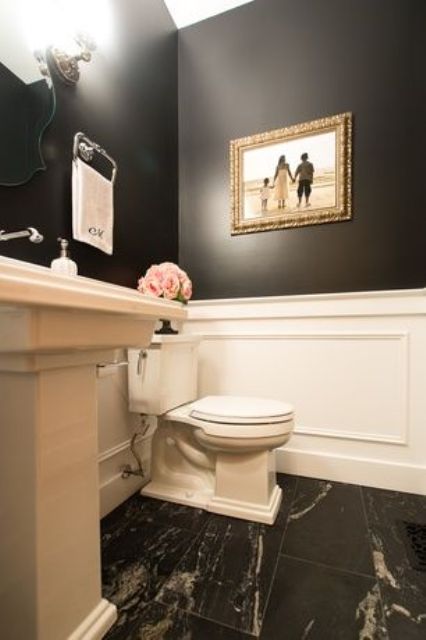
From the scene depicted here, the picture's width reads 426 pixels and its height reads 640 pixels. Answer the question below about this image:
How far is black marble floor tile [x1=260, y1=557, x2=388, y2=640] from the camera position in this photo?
0.77 m

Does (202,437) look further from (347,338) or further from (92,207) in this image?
(92,207)

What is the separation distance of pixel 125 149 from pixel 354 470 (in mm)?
1884

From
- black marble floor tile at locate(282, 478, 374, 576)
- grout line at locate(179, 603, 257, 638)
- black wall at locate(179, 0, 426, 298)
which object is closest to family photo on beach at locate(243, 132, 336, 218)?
black wall at locate(179, 0, 426, 298)

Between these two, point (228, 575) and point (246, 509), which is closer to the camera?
point (228, 575)

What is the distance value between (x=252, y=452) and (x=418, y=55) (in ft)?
6.34

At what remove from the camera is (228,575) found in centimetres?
95

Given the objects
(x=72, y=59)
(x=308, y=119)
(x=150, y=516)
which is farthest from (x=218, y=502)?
(x=308, y=119)

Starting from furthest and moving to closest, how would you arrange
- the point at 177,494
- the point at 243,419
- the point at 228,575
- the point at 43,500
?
the point at 177,494 < the point at 243,419 < the point at 228,575 < the point at 43,500

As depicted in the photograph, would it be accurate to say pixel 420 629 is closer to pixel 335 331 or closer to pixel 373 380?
pixel 373 380

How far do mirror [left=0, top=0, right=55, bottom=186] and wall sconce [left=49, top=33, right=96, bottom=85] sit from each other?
6cm

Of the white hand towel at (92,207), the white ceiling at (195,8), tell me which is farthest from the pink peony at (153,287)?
the white ceiling at (195,8)

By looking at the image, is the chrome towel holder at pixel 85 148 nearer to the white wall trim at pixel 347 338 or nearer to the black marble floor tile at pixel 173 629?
the white wall trim at pixel 347 338

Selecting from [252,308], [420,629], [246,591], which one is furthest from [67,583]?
[252,308]

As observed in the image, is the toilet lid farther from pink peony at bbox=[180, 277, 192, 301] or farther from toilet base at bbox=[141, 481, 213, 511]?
pink peony at bbox=[180, 277, 192, 301]
